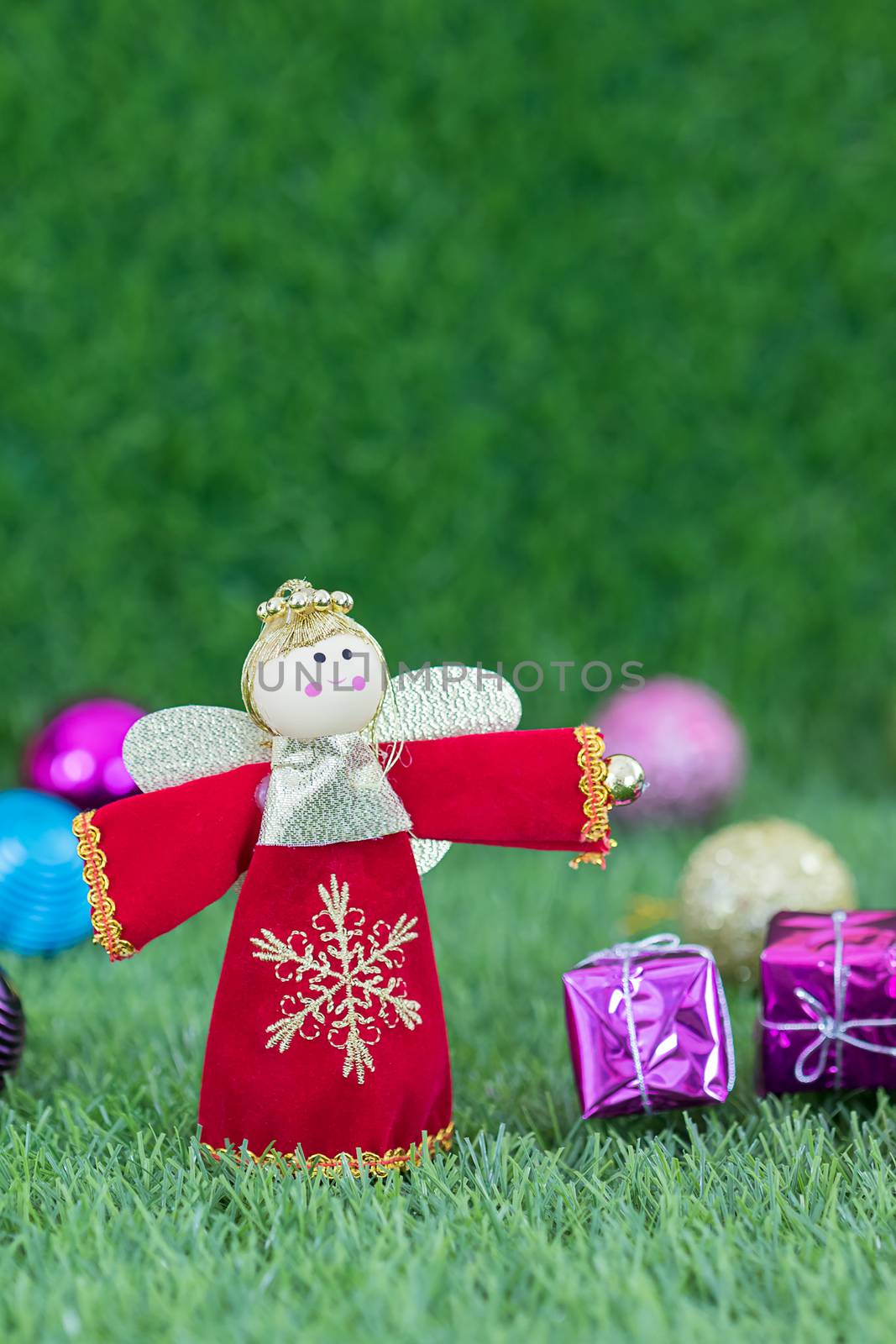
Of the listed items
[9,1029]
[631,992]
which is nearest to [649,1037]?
[631,992]

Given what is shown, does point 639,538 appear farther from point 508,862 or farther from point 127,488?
point 127,488

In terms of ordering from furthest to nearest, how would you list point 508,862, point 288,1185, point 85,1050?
point 508,862 → point 85,1050 → point 288,1185

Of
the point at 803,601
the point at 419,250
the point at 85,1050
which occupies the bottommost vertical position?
the point at 85,1050

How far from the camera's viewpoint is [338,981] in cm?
103

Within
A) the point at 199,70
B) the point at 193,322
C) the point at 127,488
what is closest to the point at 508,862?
the point at 127,488

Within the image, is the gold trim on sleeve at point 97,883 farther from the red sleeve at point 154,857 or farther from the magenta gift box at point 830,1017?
the magenta gift box at point 830,1017

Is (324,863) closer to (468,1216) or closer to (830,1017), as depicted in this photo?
(468,1216)

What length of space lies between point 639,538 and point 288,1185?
1650 millimetres

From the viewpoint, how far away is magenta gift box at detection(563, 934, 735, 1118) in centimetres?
112

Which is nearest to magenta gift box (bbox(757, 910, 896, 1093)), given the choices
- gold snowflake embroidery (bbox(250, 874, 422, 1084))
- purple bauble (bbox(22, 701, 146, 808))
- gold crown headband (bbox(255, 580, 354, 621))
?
gold snowflake embroidery (bbox(250, 874, 422, 1084))

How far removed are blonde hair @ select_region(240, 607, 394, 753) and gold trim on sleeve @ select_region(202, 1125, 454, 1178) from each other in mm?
322

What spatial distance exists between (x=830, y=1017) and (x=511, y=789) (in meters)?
0.38

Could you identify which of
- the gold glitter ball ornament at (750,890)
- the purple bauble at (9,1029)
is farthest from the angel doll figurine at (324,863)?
the gold glitter ball ornament at (750,890)

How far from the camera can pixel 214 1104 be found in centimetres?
106
